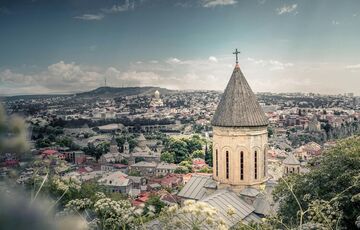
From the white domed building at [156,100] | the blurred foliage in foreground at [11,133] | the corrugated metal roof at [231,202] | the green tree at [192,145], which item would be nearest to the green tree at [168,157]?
the green tree at [192,145]

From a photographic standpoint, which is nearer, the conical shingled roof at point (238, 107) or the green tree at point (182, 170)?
the conical shingled roof at point (238, 107)

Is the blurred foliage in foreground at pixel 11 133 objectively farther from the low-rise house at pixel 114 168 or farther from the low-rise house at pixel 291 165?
the low-rise house at pixel 114 168

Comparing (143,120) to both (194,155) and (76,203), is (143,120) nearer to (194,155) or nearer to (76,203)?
(194,155)

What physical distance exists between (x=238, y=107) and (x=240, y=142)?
1355 mm

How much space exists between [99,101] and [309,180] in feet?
157

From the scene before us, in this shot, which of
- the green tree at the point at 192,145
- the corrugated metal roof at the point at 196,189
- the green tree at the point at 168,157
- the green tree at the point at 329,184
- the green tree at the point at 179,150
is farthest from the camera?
the green tree at the point at 192,145

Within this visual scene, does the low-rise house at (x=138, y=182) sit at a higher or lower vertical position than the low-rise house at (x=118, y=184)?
lower

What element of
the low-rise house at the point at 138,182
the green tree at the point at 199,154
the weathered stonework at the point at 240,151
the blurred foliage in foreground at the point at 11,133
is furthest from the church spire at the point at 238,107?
the green tree at the point at 199,154

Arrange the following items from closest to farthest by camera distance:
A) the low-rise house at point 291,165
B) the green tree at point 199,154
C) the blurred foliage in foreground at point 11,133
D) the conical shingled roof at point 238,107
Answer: the blurred foliage in foreground at point 11,133 < the conical shingled roof at point 238,107 < the low-rise house at point 291,165 < the green tree at point 199,154

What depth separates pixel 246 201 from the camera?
13.2m

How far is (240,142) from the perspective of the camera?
44.6 ft

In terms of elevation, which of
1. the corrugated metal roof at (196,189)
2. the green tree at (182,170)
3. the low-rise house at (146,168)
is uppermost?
the corrugated metal roof at (196,189)

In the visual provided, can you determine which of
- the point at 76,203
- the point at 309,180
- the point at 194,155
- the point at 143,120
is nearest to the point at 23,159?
the point at 76,203

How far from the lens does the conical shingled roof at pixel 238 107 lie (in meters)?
13.7
